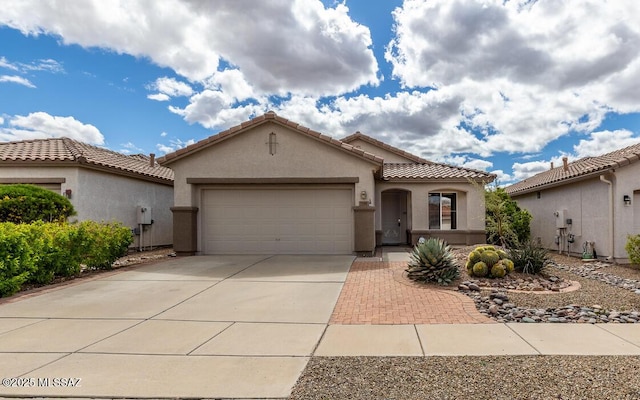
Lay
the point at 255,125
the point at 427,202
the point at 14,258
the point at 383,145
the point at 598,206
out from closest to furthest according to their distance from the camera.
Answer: the point at 14,258 < the point at 598,206 < the point at 255,125 < the point at 427,202 < the point at 383,145

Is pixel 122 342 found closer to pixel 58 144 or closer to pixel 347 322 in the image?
pixel 347 322

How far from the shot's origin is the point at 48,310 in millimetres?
6883

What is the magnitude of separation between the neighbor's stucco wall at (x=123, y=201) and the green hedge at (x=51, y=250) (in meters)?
3.68

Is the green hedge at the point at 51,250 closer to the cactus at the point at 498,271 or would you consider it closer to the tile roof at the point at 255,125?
the tile roof at the point at 255,125

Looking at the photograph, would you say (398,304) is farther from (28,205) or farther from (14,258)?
(28,205)

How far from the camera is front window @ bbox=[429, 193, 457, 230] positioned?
17766 mm

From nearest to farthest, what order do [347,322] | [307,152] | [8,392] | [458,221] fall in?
[8,392], [347,322], [307,152], [458,221]

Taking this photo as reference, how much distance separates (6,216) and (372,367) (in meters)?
11.6

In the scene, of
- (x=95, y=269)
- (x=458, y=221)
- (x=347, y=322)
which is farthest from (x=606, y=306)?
(x=95, y=269)

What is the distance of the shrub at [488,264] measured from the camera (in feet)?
29.6

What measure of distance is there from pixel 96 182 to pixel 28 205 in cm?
399

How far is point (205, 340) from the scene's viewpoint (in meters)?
5.28

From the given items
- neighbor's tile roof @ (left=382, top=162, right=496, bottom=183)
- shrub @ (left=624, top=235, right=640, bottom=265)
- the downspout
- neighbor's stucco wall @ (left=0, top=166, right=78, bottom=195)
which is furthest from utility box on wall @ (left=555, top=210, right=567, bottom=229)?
neighbor's stucco wall @ (left=0, top=166, right=78, bottom=195)

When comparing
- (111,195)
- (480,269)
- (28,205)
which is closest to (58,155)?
(111,195)
